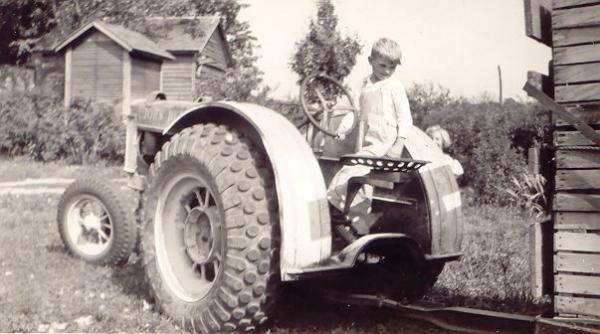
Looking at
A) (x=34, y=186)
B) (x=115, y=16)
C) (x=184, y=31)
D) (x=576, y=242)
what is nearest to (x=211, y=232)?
(x=576, y=242)

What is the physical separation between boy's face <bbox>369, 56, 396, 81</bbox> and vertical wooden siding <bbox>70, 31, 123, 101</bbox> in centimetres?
2240

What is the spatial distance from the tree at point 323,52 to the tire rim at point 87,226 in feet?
33.4

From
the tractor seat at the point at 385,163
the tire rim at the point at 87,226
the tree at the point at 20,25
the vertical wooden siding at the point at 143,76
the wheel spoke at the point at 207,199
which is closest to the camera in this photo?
the tractor seat at the point at 385,163

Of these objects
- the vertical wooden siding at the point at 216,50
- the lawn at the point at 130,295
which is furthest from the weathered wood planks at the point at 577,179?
the vertical wooden siding at the point at 216,50

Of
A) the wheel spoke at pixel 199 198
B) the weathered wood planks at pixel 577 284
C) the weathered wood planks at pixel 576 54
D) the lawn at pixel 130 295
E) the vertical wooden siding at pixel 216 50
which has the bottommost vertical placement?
the lawn at pixel 130 295

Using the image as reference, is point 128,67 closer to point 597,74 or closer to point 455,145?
point 455,145

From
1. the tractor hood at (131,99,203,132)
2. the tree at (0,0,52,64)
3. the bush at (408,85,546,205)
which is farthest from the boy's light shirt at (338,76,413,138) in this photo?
the tree at (0,0,52,64)

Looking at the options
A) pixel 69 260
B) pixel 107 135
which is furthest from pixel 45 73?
pixel 69 260

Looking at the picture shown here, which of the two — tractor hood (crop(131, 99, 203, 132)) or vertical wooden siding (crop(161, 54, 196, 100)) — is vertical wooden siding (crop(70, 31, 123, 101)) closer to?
vertical wooden siding (crop(161, 54, 196, 100))

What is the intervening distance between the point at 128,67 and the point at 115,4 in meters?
4.15

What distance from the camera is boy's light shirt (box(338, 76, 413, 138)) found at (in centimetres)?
371

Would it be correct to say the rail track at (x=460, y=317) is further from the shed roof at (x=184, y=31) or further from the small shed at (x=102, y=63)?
the shed roof at (x=184, y=31)

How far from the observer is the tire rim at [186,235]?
362cm

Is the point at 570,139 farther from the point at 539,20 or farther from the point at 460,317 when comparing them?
the point at 460,317
